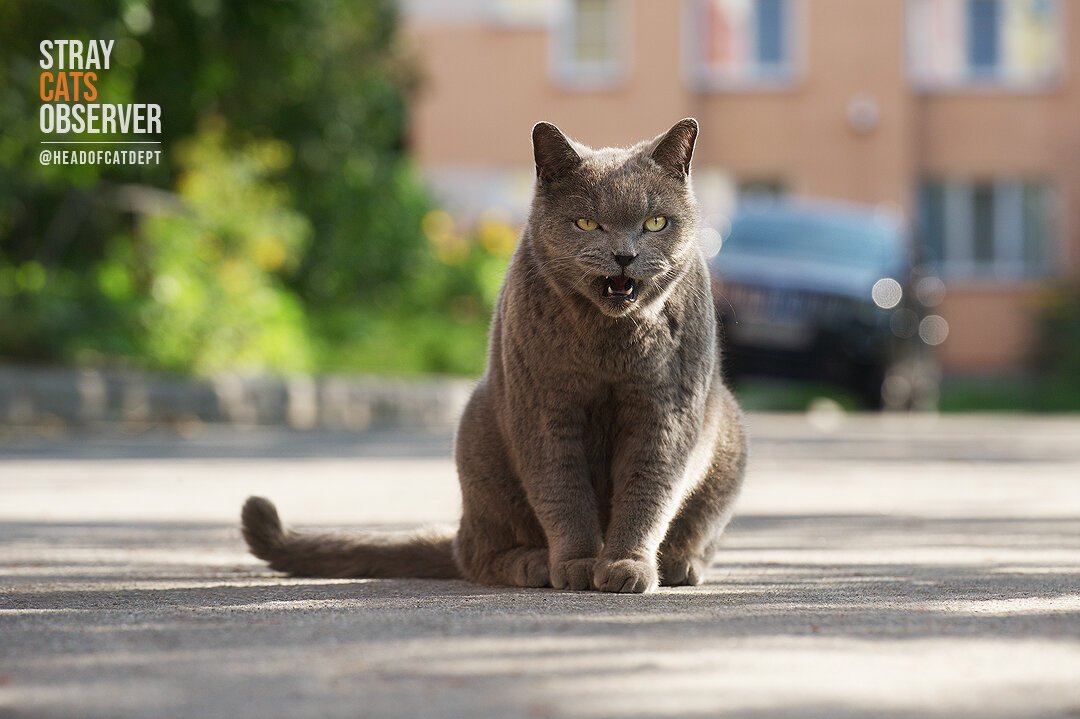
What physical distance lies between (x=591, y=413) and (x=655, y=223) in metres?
0.57

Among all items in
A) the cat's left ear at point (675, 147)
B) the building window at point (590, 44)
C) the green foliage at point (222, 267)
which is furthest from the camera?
the building window at point (590, 44)

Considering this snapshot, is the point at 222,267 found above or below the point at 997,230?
below

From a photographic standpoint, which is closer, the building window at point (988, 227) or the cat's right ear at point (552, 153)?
the cat's right ear at point (552, 153)

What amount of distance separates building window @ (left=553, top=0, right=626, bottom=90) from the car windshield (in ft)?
35.4

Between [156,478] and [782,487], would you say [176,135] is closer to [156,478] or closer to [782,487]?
[156,478]

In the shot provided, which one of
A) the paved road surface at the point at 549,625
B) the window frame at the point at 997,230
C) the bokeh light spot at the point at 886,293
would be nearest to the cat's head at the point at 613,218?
the paved road surface at the point at 549,625

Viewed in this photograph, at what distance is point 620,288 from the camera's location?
15.5 feet

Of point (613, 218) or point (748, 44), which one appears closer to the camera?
point (613, 218)

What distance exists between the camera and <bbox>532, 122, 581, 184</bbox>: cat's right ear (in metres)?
4.93

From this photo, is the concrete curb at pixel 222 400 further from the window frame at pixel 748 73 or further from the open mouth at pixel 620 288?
the window frame at pixel 748 73

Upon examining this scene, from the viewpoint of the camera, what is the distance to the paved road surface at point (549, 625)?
2.98 m

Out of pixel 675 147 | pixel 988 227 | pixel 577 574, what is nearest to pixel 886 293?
pixel 675 147

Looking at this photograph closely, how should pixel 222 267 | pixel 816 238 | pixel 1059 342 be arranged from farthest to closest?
1. pixel 1059 342
2. pixel 816 238
3. pixel 222 267

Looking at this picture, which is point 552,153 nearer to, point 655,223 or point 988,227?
point 655,223
